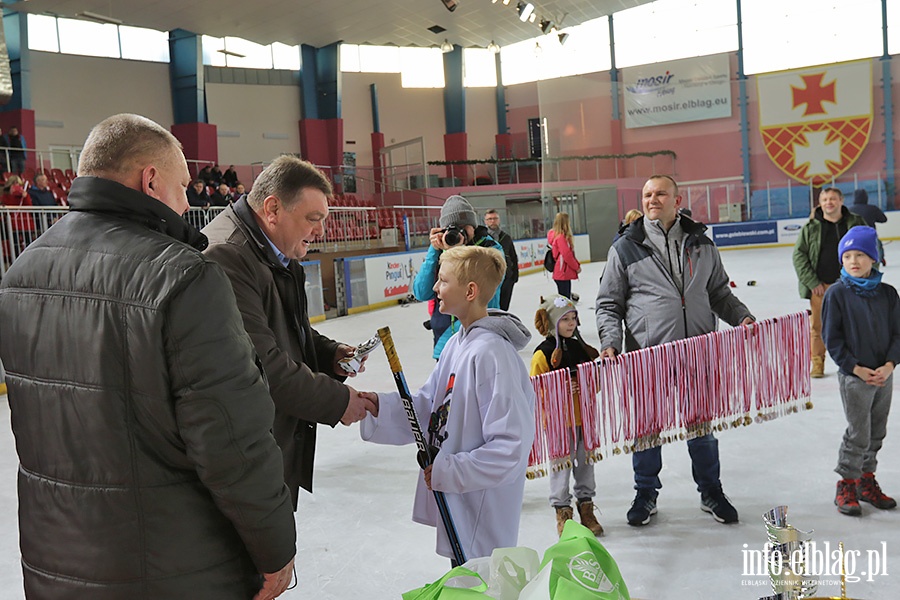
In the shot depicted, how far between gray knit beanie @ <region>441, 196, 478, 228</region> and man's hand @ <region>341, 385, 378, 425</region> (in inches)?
83.6

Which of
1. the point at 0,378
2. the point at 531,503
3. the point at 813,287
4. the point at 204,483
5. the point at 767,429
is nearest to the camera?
the point at 204,483

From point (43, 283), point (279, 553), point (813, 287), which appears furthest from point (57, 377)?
point (813, 287)

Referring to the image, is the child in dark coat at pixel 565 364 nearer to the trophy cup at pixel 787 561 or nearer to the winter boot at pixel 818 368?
the trophy cup at pixel 787 561

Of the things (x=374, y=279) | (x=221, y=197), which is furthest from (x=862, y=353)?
(x=221, y=197)

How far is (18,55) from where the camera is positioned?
1592cm

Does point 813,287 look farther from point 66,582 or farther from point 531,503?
point 66,582

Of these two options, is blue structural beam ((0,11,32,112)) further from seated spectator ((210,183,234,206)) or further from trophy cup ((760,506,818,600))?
trophy cup ((760,506,818,600))

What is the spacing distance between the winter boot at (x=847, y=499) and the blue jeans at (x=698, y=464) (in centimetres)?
50

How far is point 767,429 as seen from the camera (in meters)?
4.67

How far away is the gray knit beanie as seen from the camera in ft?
13.7

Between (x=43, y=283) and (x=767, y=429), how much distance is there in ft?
14.1

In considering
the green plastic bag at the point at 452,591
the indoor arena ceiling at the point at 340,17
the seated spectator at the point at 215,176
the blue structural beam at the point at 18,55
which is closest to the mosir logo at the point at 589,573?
the green plastic bag at the point at 452,591

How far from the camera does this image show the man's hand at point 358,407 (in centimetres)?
208

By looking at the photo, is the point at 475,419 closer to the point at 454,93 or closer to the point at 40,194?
the point at 40,194
